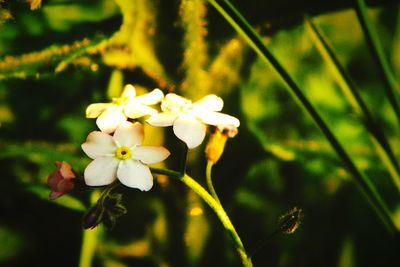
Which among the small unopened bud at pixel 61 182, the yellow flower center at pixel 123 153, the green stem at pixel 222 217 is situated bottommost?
the green stem at pixel 222 217

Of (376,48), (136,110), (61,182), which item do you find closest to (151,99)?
(136,110)

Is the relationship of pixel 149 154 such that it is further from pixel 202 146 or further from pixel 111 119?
pixel 202 146

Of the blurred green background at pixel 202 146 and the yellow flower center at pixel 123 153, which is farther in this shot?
the blurred green background at pixel 202 146

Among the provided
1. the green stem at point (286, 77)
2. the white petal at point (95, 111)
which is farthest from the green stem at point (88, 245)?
the green stem at point (286, 77)

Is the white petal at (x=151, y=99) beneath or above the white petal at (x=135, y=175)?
above

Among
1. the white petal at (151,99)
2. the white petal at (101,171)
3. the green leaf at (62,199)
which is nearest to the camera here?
the white petal at (101,171)

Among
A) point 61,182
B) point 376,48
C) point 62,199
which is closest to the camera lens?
point 61,182

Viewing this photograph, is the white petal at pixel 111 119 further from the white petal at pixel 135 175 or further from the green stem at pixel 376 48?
the green stem at pixel 376 48

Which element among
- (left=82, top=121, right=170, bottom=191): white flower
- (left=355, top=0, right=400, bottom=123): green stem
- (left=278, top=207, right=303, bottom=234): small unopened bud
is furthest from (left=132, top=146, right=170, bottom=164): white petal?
(left=355, top=0, right=400, bottom=123): green stem
